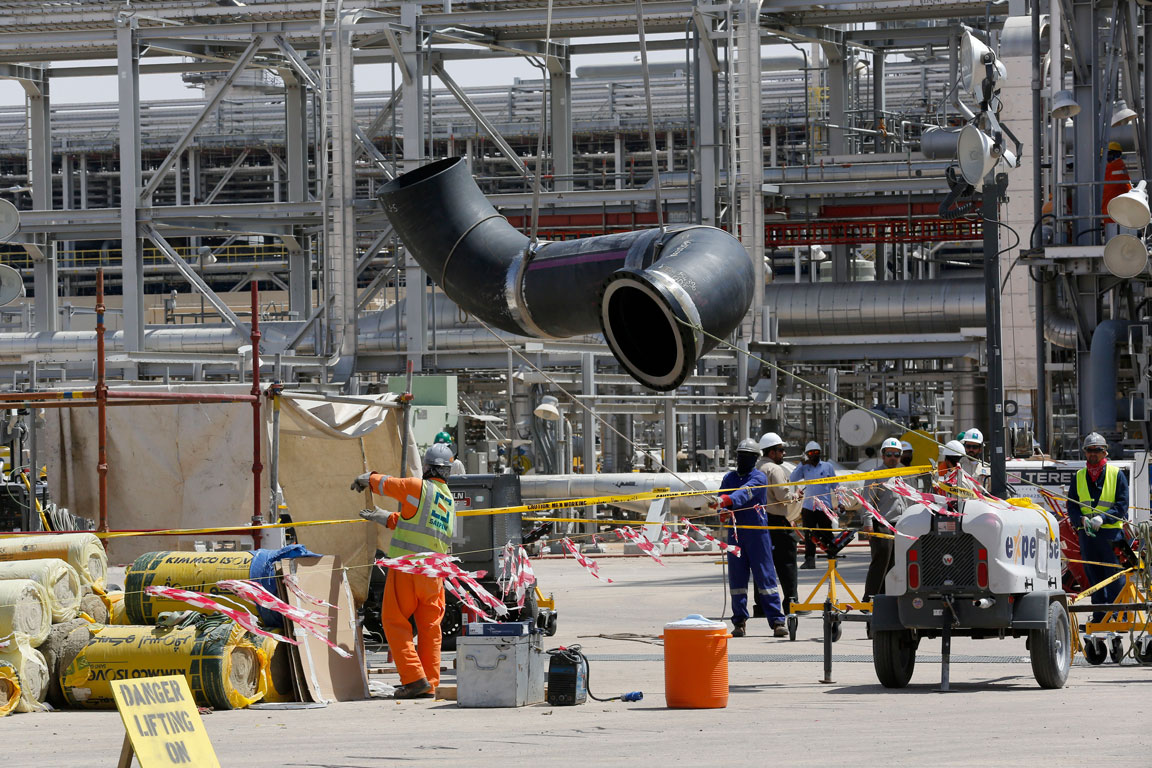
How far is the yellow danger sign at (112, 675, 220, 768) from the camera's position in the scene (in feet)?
19.1

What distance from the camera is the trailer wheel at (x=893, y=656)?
10.2 metres

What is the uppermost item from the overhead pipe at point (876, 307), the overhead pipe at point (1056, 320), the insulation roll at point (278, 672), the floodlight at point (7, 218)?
the floodlight at point (7, 218)

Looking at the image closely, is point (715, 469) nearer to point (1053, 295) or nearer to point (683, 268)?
point (1053, 295)

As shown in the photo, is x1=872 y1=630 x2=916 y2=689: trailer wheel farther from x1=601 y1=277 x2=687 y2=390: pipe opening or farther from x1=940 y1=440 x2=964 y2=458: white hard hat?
x1=940 y1=440 x2=964 y2=458: white hard hat

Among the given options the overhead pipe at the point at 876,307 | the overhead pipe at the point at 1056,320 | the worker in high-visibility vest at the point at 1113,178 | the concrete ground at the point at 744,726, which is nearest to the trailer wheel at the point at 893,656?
the concrete ground at the point at 744,726

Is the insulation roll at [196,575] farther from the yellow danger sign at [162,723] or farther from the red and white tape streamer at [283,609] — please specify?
the yellow danger sign at [162,723]

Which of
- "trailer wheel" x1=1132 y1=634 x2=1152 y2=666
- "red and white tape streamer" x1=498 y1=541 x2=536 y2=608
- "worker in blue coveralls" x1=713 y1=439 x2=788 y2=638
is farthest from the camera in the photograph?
"worker in blue coveralls" x1=713 y1=439 x2=788 y2=638

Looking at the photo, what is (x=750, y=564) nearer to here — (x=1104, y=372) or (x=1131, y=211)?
(x=1131, y=211)

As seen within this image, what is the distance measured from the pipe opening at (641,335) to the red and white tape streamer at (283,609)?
255 cm

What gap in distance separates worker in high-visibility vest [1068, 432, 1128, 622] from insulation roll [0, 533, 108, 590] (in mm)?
7281

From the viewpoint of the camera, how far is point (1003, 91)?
2655cm

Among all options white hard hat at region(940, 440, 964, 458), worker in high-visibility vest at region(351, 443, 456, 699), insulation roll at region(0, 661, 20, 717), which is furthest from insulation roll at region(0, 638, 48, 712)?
white hard hat at region(940, 440, 964, 458)

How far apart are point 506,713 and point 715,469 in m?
21.5

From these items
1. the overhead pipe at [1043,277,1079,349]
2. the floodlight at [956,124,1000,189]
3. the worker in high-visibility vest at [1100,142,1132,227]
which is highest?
the worker in high-visibility vest at [1100,142,1132,227]
